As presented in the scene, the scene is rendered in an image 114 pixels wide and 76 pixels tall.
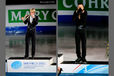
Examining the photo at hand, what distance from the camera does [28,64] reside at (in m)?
5.38

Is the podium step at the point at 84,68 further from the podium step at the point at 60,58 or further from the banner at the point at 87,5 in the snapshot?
the banner at the point at 87,5

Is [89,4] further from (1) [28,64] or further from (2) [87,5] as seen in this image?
(1) [28,64]

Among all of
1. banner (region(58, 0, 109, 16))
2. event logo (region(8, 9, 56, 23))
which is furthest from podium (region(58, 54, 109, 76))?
banner (region(58, 0, 109, 16))

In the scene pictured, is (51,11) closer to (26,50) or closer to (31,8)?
(31,8)

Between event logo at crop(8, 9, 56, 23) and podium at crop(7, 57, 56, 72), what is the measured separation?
85 centimetres

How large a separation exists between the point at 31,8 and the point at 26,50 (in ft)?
3.08

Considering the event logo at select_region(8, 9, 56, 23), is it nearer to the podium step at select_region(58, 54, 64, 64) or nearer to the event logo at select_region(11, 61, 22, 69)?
the podium step at select_region(58, 54, 64, 64)

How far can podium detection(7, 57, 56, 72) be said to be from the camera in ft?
17.4

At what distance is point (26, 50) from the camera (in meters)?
5.39

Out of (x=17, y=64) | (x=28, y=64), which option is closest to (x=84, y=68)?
(x=28, y=64)

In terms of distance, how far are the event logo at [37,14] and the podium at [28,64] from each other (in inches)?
33.5

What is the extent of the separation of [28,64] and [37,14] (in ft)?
3.71

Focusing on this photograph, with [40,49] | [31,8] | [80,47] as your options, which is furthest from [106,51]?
[31,8]

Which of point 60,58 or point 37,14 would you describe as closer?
point 60,58
